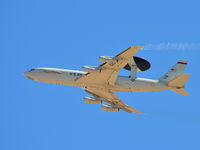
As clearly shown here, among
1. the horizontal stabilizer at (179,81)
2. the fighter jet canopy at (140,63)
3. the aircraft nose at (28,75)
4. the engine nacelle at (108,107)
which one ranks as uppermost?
the fighter jet canopy at (140,63)

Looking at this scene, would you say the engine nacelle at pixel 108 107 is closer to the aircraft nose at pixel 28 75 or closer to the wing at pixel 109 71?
the wing at pixel 109 71

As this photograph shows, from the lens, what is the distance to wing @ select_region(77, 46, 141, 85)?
2418 inches

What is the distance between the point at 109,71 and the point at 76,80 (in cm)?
642

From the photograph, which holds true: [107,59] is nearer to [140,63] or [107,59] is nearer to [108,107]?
[140,63]

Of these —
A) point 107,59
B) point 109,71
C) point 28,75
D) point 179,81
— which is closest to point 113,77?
point 109,71

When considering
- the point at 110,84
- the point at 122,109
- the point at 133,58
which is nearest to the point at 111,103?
the point at 122,109

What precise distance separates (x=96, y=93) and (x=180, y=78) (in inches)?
635

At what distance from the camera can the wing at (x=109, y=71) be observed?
61.4 m

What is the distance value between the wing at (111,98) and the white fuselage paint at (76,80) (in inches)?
83.7

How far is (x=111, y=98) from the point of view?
75.1m

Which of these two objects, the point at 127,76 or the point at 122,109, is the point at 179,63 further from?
the point at 122,109

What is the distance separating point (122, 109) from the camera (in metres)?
78.5

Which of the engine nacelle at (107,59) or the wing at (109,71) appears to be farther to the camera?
the engine nacelle at (107,59)

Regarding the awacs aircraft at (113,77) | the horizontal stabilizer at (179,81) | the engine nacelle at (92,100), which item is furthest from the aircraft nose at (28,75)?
the horizontal stabilizer at (179,81)
